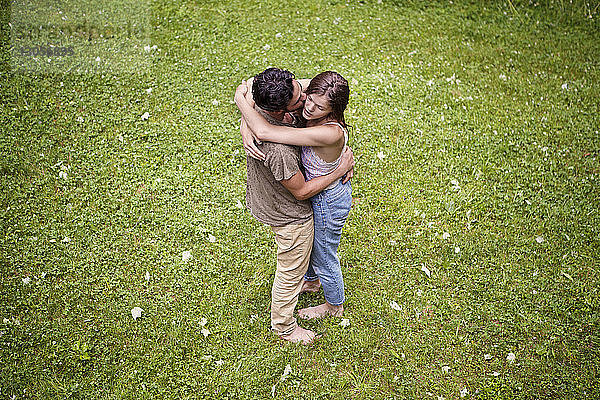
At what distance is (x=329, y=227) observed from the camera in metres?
3.30

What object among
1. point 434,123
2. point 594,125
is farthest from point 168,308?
point 594,125

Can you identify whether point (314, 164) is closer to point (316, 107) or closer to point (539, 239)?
point (316, 107)

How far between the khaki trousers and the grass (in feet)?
0.87

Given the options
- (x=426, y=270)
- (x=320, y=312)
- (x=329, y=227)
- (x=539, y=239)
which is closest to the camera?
(x=329, y=227)

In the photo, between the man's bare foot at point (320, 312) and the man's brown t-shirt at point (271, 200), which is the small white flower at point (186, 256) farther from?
the man's brown t-shirt at point (271, 200)

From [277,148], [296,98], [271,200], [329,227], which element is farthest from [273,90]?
[329,227]

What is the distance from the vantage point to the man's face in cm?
280

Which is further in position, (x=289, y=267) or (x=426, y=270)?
(x=426, y=270)

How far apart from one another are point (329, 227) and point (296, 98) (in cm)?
83

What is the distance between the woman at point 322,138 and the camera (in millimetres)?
2832

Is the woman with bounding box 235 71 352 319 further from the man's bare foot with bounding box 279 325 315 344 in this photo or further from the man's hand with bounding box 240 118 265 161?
the man's bare foot with bounding box 279 325 315 344

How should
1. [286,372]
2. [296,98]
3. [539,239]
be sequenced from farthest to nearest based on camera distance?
[539,239]
[286,372]
[296,98]

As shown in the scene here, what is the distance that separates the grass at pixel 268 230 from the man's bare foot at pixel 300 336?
6 centimetres

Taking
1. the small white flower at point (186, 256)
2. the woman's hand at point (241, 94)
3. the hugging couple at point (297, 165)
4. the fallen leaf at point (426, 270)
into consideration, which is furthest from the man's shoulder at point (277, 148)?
the fallen leaf at point (426, 270)
